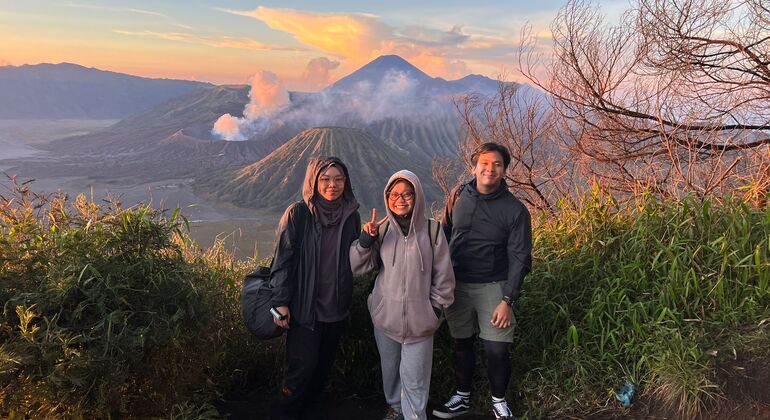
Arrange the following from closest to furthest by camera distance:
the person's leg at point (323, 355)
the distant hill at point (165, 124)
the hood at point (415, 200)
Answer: the hood at point (415, 200)
the person's leg at point (323, 355)
the distant hill at point (165, 124)

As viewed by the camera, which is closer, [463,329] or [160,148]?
[463,329]

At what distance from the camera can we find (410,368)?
2.34m

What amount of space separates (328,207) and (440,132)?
405ft

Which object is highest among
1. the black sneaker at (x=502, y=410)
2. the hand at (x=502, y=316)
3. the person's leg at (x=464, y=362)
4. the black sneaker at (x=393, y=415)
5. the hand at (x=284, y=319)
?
the hand at (x=502, y=316)

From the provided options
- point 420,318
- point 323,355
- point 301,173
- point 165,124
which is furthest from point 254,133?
point 420,318

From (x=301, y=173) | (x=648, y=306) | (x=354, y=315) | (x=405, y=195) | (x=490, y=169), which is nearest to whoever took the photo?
(x=405, y=195)

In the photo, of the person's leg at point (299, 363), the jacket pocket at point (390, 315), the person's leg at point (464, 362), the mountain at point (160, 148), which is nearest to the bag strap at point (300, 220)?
the person's leg at point (299, 363)

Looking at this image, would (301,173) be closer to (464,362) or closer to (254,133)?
(254,133)

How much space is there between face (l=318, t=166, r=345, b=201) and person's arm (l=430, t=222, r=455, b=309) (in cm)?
52

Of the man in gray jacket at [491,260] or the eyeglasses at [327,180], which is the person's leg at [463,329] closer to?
the man in gray jacket at [491,260]

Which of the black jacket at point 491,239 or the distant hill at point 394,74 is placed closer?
the black jacket at point 491,239

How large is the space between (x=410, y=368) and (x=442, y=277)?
1.48 feet

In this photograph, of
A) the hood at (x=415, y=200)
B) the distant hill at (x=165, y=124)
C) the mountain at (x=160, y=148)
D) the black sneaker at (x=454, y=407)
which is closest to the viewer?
the hood at (x=415, y=200)

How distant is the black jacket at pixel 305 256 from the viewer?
2320 millimetres
